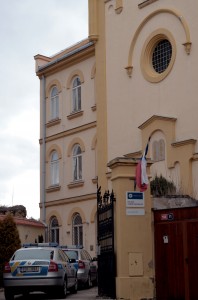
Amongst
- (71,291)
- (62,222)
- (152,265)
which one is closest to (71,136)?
(62,222)

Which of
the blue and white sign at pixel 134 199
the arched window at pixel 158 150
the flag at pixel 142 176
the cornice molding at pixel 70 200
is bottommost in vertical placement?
the blue and white sign at pixel 134 199

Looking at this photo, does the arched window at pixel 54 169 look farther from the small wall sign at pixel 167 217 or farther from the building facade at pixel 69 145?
the small wall sign at pixel 167 217

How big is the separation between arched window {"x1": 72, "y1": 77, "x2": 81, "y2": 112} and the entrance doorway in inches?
712

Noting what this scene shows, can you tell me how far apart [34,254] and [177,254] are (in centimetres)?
470

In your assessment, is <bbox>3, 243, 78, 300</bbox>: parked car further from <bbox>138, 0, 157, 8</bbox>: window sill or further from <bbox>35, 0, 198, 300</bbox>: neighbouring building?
<bbox>138, 0, 157, 8</bbox>: window sill

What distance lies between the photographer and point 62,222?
33.2 meters

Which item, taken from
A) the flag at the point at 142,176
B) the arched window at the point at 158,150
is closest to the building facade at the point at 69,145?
the arched window at the point at 158,150

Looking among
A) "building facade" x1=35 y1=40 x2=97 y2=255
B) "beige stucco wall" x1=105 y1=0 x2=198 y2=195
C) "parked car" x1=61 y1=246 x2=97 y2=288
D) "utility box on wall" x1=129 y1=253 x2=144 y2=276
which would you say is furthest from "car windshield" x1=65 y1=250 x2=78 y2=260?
"building facade" x1=35 y1=40 x2=97 y2=255

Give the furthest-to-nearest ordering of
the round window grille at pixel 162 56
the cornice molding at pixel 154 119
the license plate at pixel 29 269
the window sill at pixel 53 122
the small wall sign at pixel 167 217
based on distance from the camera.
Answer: the window sill at pixel 53 122 < the round window grille at pixel 162 56 < the cornice molding at pixel 154 119 < the license plate at pixel 29 269 < the small wall sign at pixel 167 217

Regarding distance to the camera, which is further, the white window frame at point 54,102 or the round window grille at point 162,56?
the white window frame at point 54,102

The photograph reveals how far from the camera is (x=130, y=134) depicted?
26.2 metres

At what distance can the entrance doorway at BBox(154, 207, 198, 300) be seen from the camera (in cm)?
1466

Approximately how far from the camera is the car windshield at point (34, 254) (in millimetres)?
17641

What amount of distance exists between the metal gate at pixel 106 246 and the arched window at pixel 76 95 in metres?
16.1
